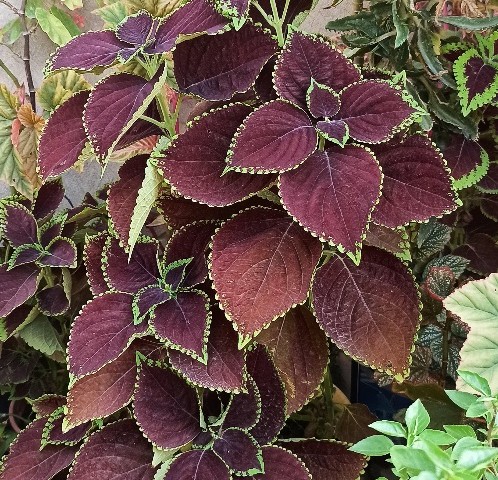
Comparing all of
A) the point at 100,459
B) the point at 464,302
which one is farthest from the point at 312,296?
the point at 100,459

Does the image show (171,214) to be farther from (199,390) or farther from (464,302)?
(464,302)

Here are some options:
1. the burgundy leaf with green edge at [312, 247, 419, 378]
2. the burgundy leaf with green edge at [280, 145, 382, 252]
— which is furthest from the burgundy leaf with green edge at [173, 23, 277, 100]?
the burgundy leaf with green edge at [312, 247, 419, 378]

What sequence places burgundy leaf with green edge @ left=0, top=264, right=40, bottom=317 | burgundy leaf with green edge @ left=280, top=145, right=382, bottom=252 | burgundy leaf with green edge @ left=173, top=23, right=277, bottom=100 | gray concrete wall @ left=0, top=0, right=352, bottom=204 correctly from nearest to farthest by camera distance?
burgundy leaf with green edge @ left=280, top=145, right=382, bottom=252
burgundy leaf with green edge @ left=173, top=23, right=277, bottom=100
burgundy leaf with green edge @ left=0, top=264, right=40, bottom=317
gray concrete wall @ left=0, top=0, right=352, bottom=204

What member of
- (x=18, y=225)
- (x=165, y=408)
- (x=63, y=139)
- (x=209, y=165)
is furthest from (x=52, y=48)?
(x=165, y=408)

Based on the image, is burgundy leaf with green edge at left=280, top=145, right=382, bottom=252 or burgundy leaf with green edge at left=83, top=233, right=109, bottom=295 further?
burgundy leaf with green edge at left=83, top=233, right=109, bottom=295

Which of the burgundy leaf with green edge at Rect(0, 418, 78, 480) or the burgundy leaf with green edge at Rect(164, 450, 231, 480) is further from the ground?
the burgundy leaf with green edge at Rect(164, 450, 231, 480)

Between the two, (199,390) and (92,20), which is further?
(92,20)

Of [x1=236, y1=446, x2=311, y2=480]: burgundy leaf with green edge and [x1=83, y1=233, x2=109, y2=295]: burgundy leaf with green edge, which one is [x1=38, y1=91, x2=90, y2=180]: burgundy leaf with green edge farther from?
[x1=236, y1=446, x2=311, y2=480]: burgundy leaf with green edge
